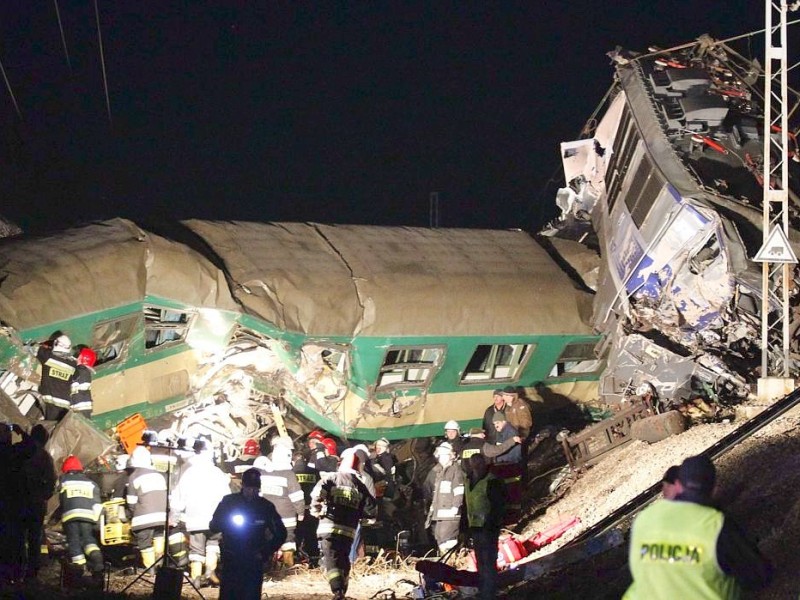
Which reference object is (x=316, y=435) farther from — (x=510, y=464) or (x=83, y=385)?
(x=83, y=385)

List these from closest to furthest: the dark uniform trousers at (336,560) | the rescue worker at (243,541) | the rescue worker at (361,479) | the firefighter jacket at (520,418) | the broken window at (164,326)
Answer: the rescue worker at (243,541), the dark uniform trousers at (336,560), the rescue worker at (361,479), the broken window at (164,326), the firefighter jacket at (520,418)

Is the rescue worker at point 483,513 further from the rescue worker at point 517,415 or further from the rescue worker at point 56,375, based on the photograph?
the rescue worker at point 56,375

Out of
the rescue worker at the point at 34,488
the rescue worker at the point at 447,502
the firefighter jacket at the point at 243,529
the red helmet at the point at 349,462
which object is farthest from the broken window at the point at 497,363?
the firefighter jacket at the point at 243,529

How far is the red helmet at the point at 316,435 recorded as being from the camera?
13.0 m

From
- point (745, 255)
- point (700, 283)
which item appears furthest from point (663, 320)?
point (745, 255)

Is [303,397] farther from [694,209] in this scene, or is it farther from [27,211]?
[27,211]

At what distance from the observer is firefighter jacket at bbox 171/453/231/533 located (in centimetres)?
1043

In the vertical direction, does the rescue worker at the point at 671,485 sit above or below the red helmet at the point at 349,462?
above

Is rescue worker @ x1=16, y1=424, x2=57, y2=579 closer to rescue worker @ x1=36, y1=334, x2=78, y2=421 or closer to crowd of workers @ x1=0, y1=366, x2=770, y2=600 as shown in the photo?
crowd of workers @ x1=0, y1=366, x2=770, y2=600

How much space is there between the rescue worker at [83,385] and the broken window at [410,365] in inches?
164

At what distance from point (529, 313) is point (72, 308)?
6478 millimetres

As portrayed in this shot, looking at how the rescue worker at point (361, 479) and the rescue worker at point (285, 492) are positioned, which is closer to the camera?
the rescue worker at point (361, 479)

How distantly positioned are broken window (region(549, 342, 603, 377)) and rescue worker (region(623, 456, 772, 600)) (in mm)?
10962

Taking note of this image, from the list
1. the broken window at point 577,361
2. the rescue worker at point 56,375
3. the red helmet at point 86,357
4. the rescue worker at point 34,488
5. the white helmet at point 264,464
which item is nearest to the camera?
the rescue worker at point 34,488
